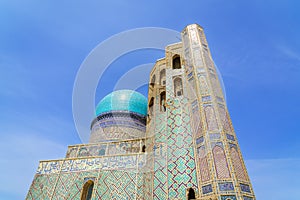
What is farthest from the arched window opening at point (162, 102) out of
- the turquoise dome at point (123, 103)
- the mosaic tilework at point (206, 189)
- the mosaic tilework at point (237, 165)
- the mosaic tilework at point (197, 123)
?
the turquoise dome at point (123, 103)

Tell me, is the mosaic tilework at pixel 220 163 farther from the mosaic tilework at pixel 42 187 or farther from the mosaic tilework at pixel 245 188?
the mosaic tilework at pixel 42 187

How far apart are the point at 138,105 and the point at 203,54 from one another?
28.0ft

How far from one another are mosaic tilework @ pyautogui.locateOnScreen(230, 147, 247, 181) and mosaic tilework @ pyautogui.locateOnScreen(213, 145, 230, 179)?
0.31 metres

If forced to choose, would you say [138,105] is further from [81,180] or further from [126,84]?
[81,180]

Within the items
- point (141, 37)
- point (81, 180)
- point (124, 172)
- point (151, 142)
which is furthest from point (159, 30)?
point (81, 180)

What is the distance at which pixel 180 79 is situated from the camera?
11883 mm

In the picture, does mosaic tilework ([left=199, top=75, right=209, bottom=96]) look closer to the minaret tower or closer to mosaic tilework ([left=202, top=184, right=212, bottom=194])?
the minaret tower

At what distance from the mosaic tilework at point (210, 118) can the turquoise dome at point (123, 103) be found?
373 inches

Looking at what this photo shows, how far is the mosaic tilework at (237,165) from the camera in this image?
22.4ft

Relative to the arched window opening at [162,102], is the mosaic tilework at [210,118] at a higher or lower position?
lower

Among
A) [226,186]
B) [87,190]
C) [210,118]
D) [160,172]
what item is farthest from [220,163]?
[87,190]

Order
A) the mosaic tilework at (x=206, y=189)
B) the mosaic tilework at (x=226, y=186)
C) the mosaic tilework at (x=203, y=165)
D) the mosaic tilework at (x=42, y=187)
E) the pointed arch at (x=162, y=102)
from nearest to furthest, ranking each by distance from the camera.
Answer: the mosaic tilework at (x=226, y=186) → the mosaic tilework at (x=206, y=189) → the mosaic tilework at (x=203, y=165) → the mosaic tilework at (x=42, y=187) → the pointed arch at (x=162, y=102)

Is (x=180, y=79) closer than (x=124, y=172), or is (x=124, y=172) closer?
(x=124, y=172)

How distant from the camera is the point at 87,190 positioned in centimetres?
952
